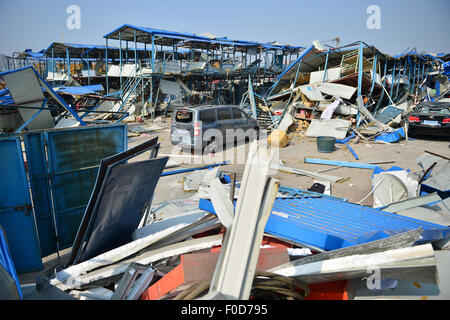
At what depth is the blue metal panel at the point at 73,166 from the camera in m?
3.98

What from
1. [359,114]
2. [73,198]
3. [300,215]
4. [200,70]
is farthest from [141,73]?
[300,215]

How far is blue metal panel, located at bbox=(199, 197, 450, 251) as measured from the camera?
9.51 ft

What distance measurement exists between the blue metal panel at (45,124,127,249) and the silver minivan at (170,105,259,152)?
5064 millimetres

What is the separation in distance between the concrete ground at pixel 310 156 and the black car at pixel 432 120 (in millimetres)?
477

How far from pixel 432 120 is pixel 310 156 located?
5.95m

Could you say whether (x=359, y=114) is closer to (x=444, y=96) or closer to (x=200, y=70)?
(x=444, y=96)

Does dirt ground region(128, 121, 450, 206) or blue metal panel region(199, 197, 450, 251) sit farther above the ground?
blue metal panel region(199, 197, 450, 251)

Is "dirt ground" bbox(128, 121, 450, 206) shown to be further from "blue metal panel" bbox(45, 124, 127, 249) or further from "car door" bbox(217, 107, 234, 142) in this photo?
"blue metal panel" bbox(45, 124, 127, 249)

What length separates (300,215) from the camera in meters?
3.54

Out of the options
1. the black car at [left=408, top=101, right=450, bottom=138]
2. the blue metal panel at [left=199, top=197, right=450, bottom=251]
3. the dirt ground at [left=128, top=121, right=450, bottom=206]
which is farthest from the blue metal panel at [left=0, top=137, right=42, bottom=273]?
the black car at [left=408, top=101, right=450, bottom=138]

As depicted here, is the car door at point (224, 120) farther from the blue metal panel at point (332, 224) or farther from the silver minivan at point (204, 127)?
the blue metal panel at point (332, 224)

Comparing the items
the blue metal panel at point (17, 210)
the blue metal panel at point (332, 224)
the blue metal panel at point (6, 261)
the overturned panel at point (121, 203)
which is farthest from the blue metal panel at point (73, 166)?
the blue metal panel at point (332, 224)

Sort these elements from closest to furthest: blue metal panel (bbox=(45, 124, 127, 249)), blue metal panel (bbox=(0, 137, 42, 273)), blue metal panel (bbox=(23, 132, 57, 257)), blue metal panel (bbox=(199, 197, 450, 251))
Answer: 1. blue metal panel (bbox=(199, 197, 450, 251))
2. blue metal panel (bbox=(0, 137, 42, 273))
3. blue metal panel (bbox=(23, 132, 57, 257))
4. blue metal panel (bbox=(45, 124, 127, 249))

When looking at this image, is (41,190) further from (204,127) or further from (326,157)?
(326,157)
